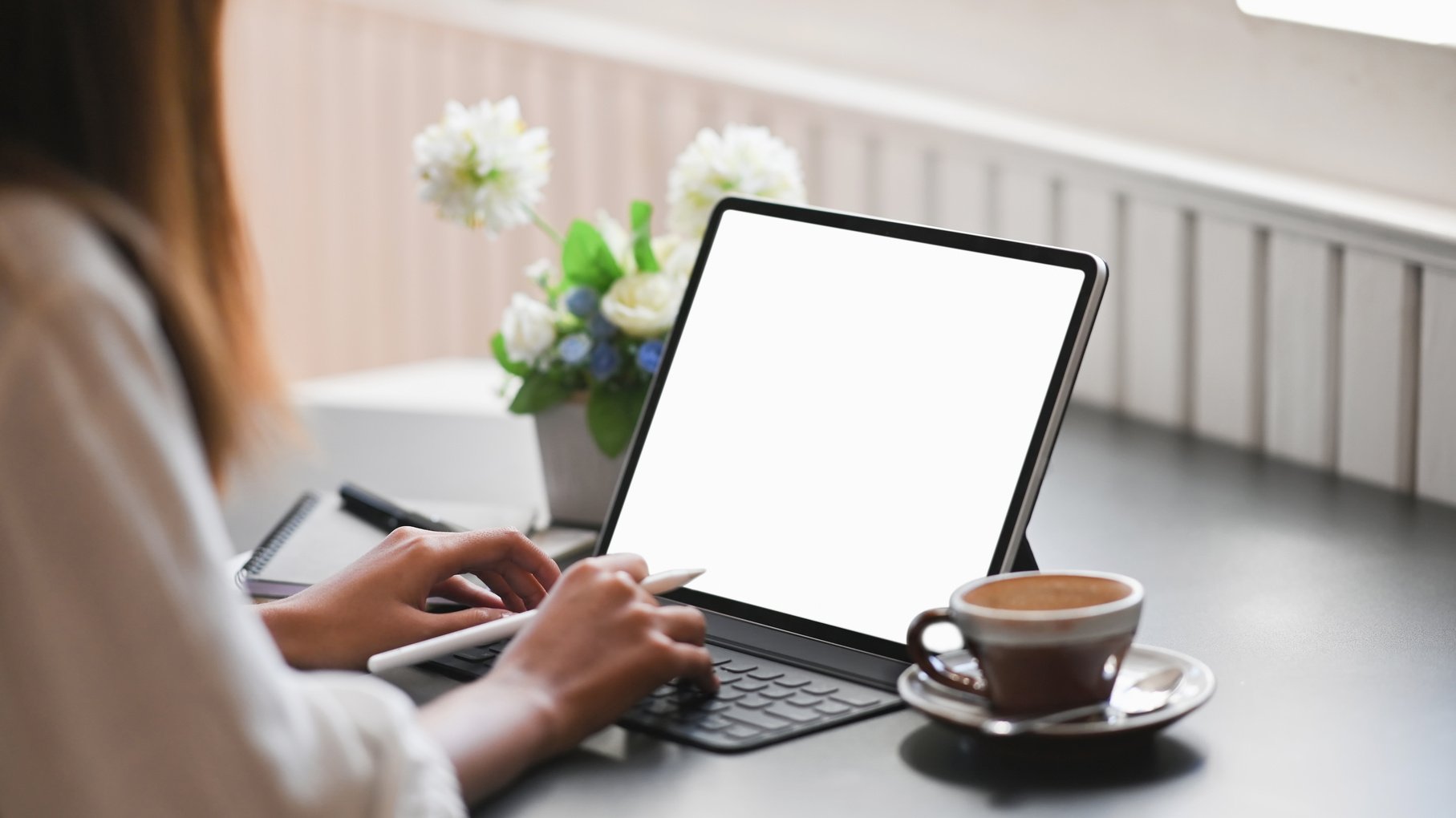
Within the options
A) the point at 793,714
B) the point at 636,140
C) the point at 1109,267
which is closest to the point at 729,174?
the point at 793,714

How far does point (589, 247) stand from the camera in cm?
132

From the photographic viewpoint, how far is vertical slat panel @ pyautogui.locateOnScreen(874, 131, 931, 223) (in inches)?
81.5

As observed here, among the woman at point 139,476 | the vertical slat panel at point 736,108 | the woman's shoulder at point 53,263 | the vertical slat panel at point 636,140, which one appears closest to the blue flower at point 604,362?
the woman at point 139,476

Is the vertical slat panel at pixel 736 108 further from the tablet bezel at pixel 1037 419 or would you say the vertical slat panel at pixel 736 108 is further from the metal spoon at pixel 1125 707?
the metal spoon at pixel 1125 707

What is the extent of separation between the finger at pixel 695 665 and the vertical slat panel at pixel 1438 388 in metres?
0.81

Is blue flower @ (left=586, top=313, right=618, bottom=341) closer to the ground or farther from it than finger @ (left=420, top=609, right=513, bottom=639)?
farther from it

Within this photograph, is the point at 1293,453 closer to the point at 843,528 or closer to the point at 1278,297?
the point at 1278,297

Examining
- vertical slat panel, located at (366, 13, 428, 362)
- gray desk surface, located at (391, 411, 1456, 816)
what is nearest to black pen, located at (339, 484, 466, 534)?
gray desk surface, located at (391, 411, 1456, 816)

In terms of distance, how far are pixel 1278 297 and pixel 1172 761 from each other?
84 centimetres

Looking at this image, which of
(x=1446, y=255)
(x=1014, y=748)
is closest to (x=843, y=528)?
(x=1014, y=748)

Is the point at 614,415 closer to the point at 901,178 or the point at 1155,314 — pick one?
the point at 1155,314

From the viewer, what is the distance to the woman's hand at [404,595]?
96cm

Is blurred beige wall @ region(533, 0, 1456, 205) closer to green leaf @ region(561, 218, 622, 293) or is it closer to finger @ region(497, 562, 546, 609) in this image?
green leaf @ region(561, 218, 622, 293)

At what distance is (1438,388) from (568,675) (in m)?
0.92
